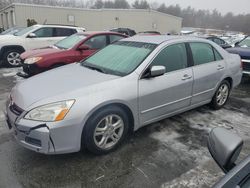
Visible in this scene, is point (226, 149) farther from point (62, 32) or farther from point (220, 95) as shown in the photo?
point (62, 32)

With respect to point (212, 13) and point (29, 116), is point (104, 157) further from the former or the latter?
point (212, 13)

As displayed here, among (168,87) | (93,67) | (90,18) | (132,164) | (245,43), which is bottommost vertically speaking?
(132,164)

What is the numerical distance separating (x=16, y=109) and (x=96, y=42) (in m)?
4.38

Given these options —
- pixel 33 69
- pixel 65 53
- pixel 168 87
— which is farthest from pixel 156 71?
pixel 33 69

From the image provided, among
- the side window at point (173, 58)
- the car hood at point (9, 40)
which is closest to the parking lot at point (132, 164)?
the side window at point (173, 58)

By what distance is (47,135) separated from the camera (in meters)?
2.56

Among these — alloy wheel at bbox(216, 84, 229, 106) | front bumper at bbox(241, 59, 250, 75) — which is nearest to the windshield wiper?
alloy wheel at bbox(216, 84, 229, 106)

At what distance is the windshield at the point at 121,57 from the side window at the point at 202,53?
0.93 metres

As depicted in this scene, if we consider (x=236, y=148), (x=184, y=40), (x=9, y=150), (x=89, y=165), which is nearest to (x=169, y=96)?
(x=184, y=40)

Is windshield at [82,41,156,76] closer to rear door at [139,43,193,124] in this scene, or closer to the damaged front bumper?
rear door at [139,43,193,124]

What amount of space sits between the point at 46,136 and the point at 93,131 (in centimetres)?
57

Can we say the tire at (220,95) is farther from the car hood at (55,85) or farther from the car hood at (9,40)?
the car hood at (9,40)

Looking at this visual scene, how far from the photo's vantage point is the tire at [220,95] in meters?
4.67

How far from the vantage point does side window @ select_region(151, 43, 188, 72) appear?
3.57m
